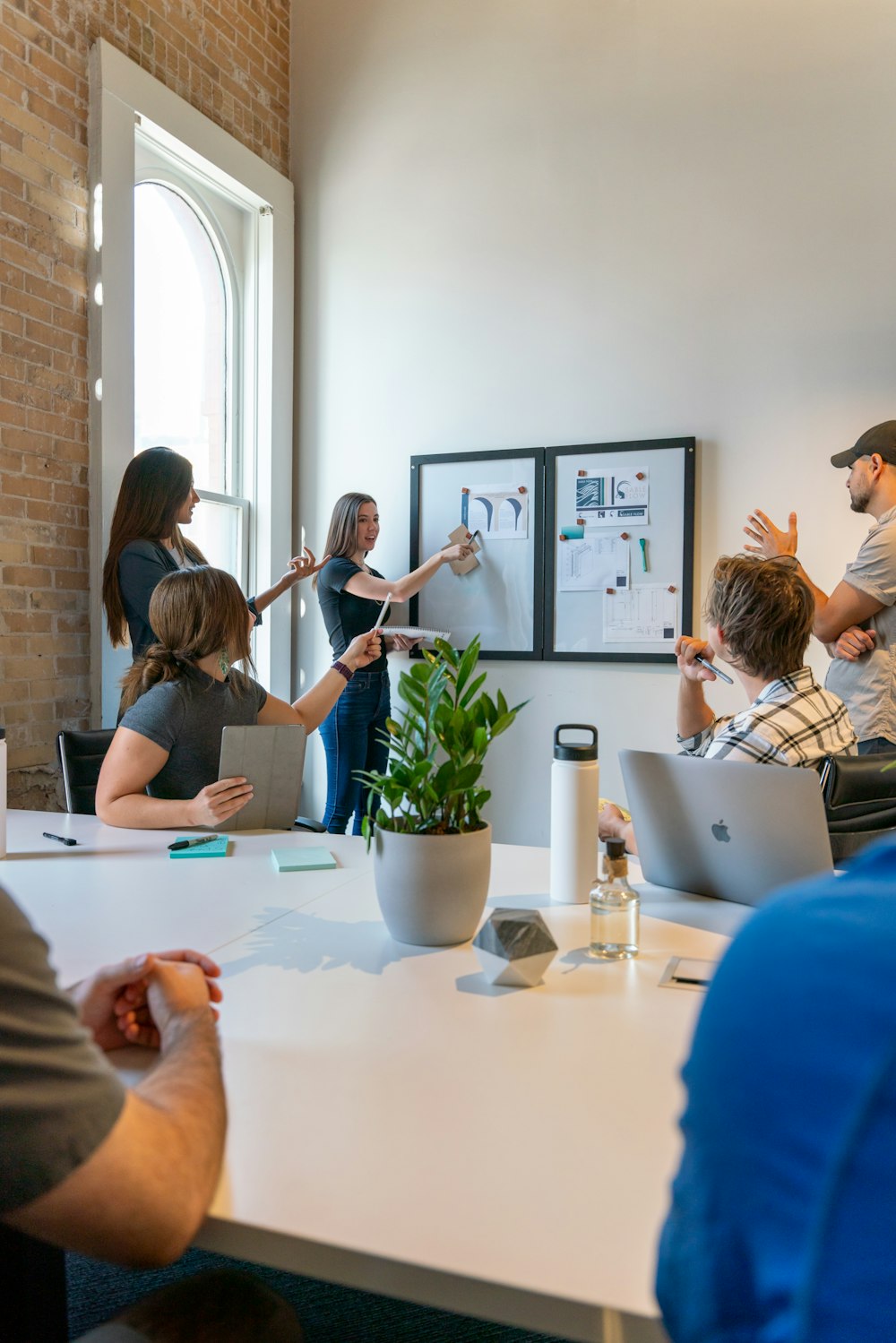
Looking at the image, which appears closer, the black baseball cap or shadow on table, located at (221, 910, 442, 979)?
shadow on table, located at (221, 910, 442, 979)

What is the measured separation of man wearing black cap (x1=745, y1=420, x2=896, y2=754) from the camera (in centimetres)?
291

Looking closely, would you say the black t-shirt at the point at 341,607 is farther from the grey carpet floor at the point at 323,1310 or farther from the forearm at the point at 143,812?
the grey carpet floor at the point at 323,1310

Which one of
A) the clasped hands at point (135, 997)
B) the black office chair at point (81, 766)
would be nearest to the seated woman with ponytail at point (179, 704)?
the black office chair at point (81, 766)

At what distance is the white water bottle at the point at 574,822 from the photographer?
1.49 m

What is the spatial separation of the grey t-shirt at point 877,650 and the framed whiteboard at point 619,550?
989 millimetres

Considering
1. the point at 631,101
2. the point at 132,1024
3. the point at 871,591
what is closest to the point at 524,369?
the point at 631,101

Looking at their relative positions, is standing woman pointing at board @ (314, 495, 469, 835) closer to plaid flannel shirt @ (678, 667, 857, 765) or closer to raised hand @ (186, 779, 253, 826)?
raised hand @ (186, 779, 253, 826)

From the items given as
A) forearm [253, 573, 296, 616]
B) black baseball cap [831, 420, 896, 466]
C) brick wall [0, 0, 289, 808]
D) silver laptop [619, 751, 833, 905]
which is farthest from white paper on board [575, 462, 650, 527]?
silver laptop [619, 751, 833, 905]

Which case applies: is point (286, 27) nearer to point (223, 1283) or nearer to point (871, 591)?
point (871, 591)

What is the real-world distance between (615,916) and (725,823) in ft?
0.83

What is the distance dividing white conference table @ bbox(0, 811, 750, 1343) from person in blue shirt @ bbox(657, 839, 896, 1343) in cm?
29

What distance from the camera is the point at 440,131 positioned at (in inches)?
169

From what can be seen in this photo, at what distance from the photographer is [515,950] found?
1.15m

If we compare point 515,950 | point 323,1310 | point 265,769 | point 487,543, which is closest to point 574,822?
point 515,950
